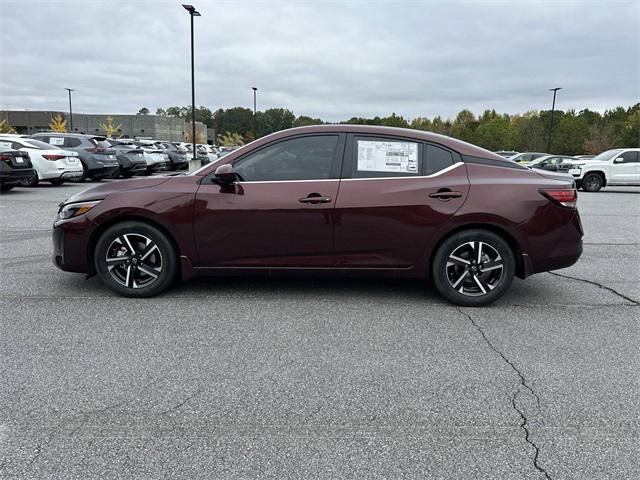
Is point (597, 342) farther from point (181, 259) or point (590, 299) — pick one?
point (181, 259)

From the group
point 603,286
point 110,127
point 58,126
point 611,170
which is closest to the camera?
point 603,286

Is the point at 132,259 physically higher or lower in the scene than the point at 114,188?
lower

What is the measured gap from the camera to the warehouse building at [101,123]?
3585 inches

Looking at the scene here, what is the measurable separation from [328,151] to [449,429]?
9.35 ft

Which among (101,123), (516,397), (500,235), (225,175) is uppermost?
(101,123)

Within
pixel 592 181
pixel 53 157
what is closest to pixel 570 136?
pixel 592 181

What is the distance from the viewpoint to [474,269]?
4711 millimetres

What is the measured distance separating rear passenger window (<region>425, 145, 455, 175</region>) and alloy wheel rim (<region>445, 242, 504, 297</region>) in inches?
29.6

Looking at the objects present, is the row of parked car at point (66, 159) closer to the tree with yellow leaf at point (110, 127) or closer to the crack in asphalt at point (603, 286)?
the crack in asphalt at point (603, 286)

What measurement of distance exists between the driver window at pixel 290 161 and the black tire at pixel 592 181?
62.4 ft

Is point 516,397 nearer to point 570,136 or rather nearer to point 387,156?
point 387,156

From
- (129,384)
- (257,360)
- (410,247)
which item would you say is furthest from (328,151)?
(129,384)

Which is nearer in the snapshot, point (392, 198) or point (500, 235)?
point (392, 198)

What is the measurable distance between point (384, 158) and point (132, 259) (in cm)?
257
